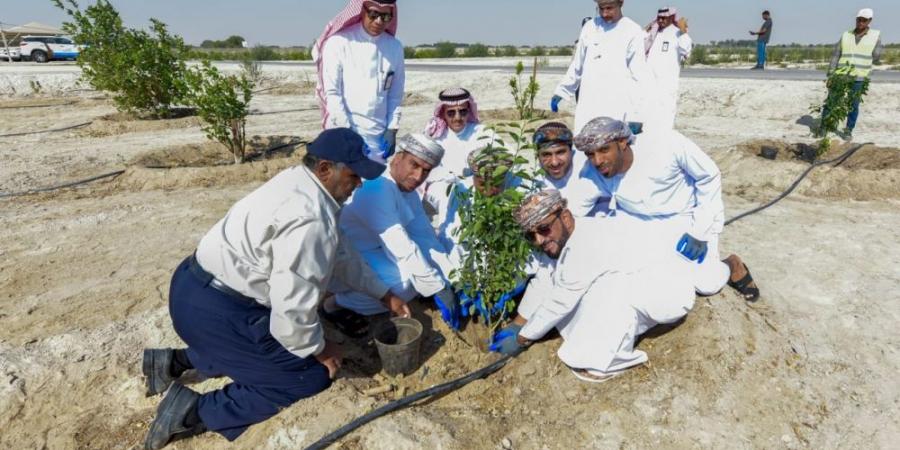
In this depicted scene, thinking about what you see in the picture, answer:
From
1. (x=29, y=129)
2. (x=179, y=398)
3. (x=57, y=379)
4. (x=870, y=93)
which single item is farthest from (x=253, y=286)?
(x=870, y=93)

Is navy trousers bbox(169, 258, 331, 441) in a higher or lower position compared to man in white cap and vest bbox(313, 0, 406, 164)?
lower

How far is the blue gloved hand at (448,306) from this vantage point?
3299mm

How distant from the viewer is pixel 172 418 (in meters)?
2.44

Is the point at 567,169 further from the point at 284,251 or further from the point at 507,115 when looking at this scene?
the point at 507,115

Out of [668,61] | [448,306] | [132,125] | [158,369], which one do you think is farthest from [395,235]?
[132,125]

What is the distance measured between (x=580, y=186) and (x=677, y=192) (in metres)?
0.63

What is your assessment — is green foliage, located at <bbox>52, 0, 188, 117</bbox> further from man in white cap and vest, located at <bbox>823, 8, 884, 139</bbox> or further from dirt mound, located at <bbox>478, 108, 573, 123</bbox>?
man in white cap and vest, located at <bbox>823, 8, 884, 139</bbox>

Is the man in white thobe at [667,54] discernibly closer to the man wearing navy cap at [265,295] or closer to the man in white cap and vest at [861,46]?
the man in white cap and vest at [861,46]

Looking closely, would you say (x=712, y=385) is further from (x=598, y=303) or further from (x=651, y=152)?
(x=651, y=152)

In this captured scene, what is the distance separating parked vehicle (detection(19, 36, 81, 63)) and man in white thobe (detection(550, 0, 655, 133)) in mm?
32414

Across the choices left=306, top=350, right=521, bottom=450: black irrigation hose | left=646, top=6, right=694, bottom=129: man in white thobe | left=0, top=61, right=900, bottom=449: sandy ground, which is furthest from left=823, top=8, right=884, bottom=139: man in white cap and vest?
left=306, top=350, right=521, bottom=450: black irrigation hose

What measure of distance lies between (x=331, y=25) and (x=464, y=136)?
1377 millimetres

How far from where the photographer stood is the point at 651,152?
3232mm

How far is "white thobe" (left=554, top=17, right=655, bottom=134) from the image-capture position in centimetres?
463
